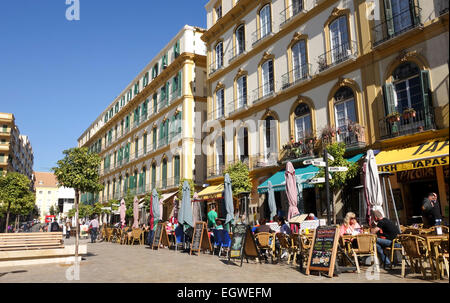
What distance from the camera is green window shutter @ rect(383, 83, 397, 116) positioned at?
14.3 metres

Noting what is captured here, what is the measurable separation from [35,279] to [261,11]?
765 inches

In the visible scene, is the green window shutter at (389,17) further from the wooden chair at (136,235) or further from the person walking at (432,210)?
the wooden chair at (136,235)

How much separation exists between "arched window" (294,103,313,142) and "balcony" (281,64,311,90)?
1.32 meters

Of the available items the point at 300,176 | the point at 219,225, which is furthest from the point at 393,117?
the point at 219,225

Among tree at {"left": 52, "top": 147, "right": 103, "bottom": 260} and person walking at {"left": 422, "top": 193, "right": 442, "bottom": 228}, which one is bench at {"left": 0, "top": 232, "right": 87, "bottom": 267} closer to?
tree at {"left": 52, "top": 147, "right": 103, "bottom": 260}

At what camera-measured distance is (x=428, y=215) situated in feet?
36.7

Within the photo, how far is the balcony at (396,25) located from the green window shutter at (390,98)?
6.63ft

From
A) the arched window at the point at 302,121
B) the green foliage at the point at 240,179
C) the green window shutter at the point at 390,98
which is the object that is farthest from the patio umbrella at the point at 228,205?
the green window shutter at the point at 390,98

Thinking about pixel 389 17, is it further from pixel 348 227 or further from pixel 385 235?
pixel 385 235

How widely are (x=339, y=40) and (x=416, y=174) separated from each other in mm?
7231

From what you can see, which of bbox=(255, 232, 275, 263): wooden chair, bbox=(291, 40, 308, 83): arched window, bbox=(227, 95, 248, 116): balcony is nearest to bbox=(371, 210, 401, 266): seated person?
bbox=(255, 232, 275, 263): wooden chair

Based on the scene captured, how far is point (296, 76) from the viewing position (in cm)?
1928

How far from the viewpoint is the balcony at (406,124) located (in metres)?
12.9

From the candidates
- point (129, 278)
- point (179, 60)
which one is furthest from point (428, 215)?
point (179, 60)
